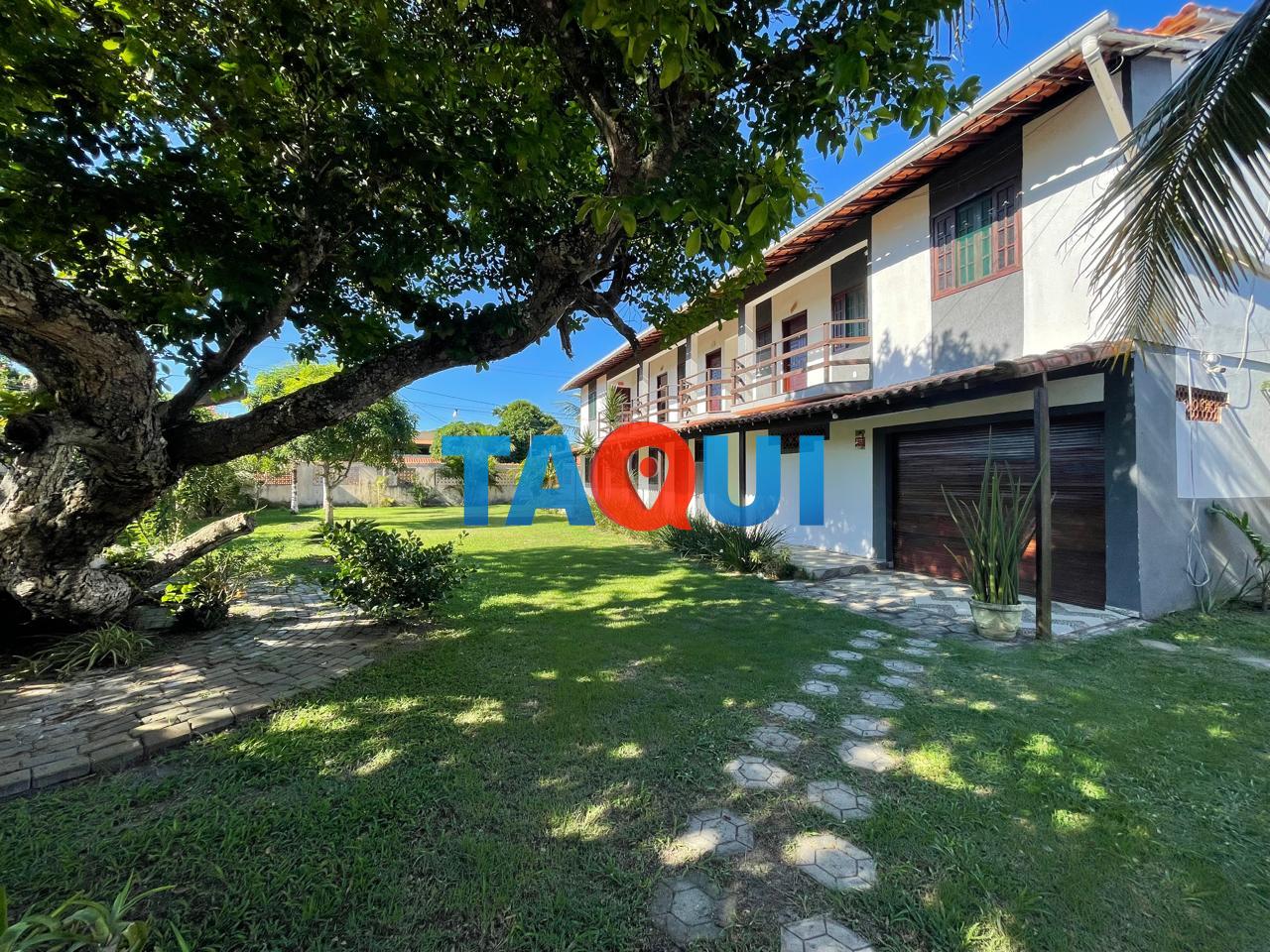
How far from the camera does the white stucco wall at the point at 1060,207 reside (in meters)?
5.79

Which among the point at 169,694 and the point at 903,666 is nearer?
the point at 169,694

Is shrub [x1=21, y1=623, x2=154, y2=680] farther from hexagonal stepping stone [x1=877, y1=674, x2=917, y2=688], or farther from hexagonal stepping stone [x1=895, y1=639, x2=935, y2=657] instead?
hexagonal stepping stone [x1=895, y1=639, x2=935, y2=657]

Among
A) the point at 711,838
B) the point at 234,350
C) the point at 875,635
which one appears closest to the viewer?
the point at 711,838

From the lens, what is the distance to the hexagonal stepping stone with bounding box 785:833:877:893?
1.96 meters

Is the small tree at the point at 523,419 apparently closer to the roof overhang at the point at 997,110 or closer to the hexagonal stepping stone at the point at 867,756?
the roof overhang at the point at 997,110

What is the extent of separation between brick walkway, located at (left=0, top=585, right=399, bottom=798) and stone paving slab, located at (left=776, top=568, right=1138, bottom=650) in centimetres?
490

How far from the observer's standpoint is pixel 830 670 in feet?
13.7

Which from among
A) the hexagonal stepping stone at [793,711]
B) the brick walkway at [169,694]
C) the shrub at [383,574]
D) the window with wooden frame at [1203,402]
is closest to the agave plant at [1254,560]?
the window with wooden frame at [1203,402]

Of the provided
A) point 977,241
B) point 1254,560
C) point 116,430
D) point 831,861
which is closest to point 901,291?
point 977,241

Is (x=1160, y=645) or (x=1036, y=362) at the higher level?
(x=1036, y=362)

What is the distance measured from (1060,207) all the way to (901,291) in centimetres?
243

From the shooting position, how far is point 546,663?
427cm

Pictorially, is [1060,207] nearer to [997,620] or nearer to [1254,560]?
[1254,560]

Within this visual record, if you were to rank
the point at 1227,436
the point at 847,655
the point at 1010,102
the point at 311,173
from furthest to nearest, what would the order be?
the point at 1010,102 < the point at 1227,436 < the point at 847,655 < the point at 311,173
